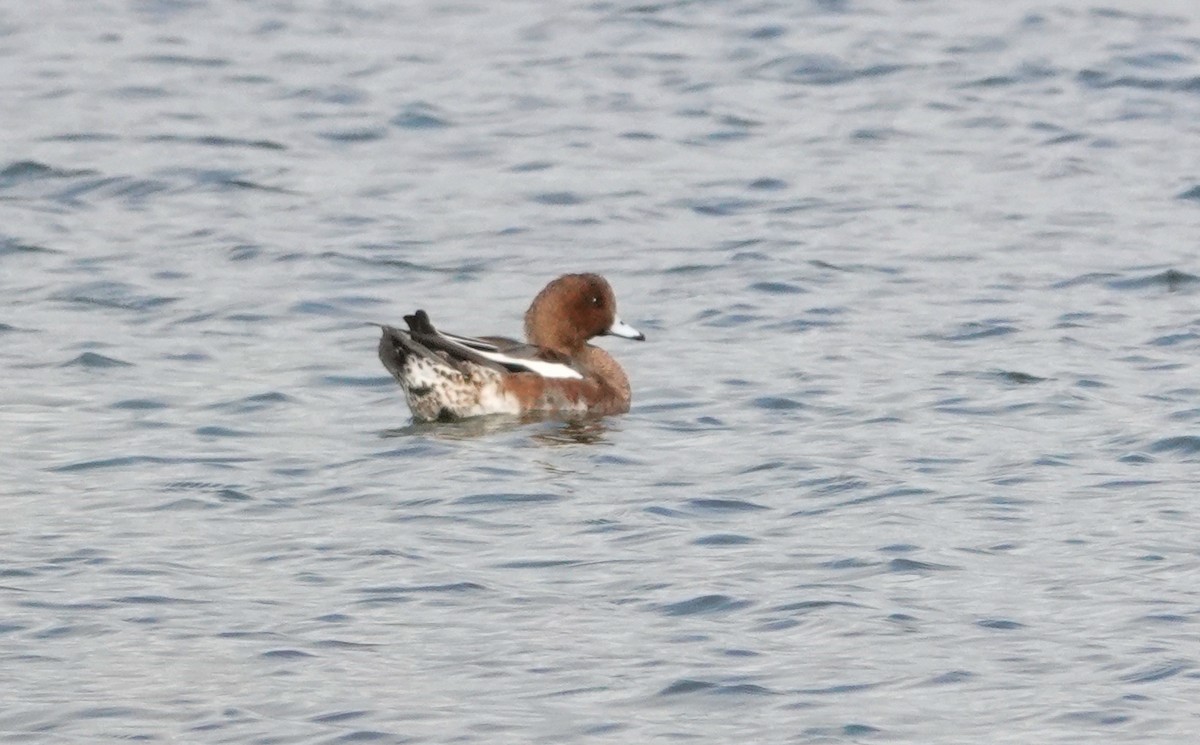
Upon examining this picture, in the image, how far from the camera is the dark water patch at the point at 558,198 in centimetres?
1588

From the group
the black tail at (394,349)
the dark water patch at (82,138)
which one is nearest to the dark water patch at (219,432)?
the black tail at (394,349)

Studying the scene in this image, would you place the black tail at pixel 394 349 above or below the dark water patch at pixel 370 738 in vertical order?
above

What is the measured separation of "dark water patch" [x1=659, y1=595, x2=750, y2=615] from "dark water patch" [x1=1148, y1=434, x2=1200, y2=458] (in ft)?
9.25

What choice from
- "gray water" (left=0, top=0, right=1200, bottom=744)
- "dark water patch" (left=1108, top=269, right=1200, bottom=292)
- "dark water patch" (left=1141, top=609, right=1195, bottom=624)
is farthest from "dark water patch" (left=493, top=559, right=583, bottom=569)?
"dark water patch" (left=1108, top=269, right=1200, bottom=292)

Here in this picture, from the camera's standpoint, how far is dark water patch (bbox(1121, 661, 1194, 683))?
7.23 metres

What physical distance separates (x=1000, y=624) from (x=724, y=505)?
6.04 ft

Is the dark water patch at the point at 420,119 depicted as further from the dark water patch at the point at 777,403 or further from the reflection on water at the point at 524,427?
the dark water patch at the point at 777,403

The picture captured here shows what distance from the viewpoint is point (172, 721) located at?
22.8 ft

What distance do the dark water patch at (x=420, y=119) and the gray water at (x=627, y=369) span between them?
0.14 ft

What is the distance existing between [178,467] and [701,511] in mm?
2224

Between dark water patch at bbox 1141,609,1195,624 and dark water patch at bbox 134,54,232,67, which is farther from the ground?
dark water patch at bbox 134,54,232,67

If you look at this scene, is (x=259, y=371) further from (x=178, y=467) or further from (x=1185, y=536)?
(x=1185, y=536)

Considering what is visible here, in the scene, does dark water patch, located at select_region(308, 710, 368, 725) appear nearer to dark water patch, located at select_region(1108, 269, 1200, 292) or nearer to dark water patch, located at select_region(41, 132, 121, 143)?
dark water patch, located at select_region(1108, 269, 1200, 292)

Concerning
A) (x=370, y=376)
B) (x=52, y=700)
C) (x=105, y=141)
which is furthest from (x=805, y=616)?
(x=105, y=141)
